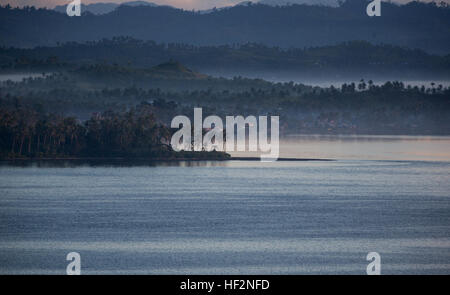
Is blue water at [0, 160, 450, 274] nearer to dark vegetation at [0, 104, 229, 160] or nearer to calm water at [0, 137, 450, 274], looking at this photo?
calm water at [0, 137, 450, 274]

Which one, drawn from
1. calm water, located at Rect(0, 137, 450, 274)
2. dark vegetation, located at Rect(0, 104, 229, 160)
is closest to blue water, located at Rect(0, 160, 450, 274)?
calm water, located at Rect(0, 137, 450, 274)

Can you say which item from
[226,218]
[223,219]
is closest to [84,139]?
[226,218]

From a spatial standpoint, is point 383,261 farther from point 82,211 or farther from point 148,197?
point 148,197

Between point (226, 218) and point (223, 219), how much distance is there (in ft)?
2.17

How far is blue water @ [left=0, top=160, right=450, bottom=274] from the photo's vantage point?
→ 45.4 metres

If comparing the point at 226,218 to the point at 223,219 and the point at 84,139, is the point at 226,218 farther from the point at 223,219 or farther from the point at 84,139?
the point at 84,139

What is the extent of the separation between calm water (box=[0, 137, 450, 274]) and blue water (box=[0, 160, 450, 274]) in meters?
0.10

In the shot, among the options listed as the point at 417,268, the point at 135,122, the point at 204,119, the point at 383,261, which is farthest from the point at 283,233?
the point at 204,119

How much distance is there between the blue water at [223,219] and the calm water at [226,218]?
0.10 meters

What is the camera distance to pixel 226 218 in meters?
63.3

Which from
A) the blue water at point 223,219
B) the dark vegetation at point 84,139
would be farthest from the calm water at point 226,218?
the dark vegetation at point 84,139

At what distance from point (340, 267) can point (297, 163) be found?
7102cm

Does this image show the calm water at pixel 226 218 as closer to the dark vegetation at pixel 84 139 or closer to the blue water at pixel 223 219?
→ the blue water at pixel 223 219

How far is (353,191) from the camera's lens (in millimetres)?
84250
